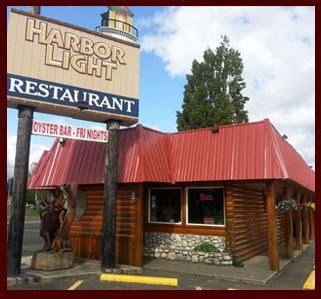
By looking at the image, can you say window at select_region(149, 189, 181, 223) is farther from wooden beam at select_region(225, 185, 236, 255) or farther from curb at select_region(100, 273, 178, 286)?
curb at select_region(100, 273, 178, 286)

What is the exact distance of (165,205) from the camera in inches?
629

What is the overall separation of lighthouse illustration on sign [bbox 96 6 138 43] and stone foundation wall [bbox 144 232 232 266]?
7.58 meters

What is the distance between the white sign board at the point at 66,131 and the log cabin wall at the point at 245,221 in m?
5.16

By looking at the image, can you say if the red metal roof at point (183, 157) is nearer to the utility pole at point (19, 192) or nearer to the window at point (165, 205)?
the window at point (165, 205)

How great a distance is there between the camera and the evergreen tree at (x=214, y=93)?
33.6 metres

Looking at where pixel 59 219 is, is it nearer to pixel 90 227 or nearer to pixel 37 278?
pixel 37 278

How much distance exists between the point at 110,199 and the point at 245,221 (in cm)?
598

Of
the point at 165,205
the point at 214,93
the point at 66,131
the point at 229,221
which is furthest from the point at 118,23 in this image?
the point at 214,93

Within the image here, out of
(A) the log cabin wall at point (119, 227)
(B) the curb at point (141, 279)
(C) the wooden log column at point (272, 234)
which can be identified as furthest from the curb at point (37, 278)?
(C) the wooden log column at point (272, 234)

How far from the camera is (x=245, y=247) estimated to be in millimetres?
15180

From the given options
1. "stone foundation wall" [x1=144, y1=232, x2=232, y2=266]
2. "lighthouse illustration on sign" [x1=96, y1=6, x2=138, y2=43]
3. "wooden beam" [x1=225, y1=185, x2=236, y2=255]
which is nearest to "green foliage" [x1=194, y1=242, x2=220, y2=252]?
"stone foundation wall" [x1=144, y1=232, x2=232, y2=266]
